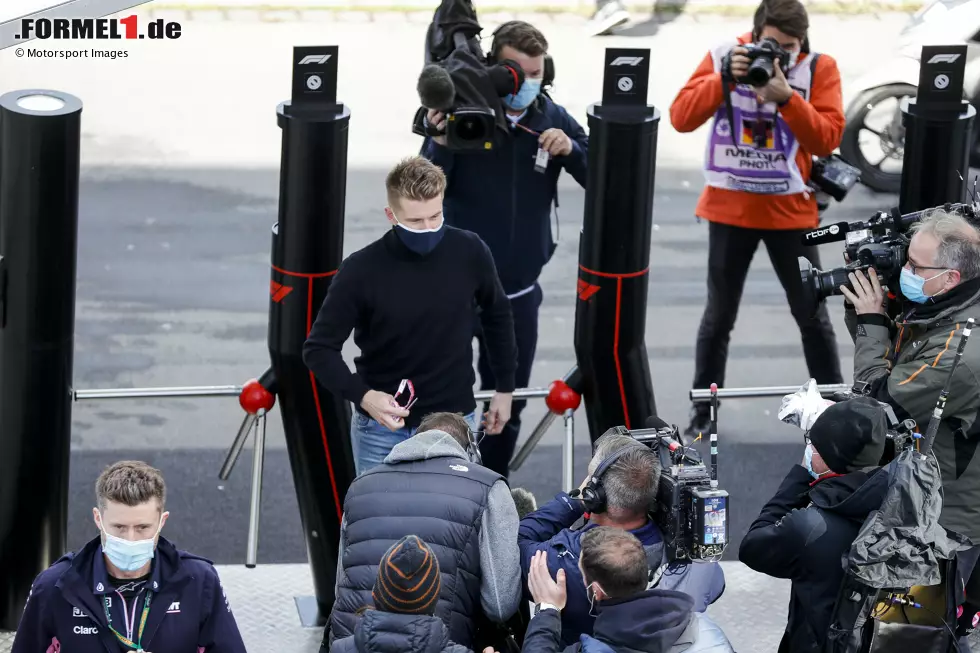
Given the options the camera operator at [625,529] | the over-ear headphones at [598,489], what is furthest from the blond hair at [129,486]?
the over-ear headphones at [598,489]

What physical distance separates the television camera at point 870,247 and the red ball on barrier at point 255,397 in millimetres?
1817

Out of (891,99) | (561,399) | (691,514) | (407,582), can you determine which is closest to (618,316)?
(561,399)

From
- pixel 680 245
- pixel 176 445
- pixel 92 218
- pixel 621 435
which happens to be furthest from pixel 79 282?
pixel 621 435

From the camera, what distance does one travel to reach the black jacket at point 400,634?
139 inches

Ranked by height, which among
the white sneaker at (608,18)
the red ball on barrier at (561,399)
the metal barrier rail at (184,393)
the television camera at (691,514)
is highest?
the white sneaker at (608,18)

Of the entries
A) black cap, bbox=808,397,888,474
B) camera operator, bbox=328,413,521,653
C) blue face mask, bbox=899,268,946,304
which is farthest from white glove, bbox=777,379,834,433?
camera operator, bbox=328,413,521,653

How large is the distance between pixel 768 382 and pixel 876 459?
382cm

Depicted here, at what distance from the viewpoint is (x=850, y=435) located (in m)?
4.04

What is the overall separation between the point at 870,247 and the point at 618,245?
90cm

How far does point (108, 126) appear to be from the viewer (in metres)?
12.7

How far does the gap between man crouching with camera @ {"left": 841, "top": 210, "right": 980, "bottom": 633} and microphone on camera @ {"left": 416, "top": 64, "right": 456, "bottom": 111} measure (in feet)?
5.41

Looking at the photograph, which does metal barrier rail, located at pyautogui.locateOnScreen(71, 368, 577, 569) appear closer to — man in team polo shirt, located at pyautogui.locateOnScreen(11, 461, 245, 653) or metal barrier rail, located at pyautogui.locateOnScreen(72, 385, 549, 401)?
metal barrier rail, located at pyautogui.locateOnScreen(72, 385, 549, 401)

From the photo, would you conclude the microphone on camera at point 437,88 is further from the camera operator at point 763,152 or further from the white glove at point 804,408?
the white glove at point 804,408

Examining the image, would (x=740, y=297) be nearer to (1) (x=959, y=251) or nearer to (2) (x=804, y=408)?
(1) (x=959, y=251)
